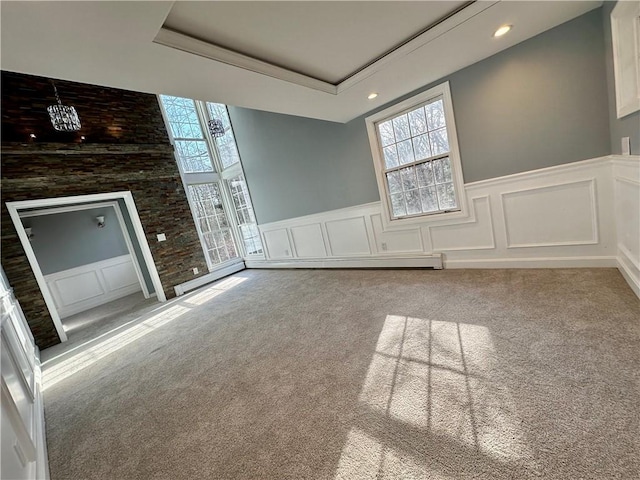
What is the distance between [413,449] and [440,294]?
177 cm

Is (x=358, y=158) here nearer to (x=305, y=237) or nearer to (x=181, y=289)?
(x=305, y=237)

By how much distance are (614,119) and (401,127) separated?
1965 mm

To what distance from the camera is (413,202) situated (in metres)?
3.61

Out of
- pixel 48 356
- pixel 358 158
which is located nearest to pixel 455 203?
pixel 358 158

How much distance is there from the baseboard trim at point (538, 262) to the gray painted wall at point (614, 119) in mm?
1047

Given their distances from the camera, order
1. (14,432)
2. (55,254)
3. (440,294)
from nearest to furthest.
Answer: (14,432)
(440,294)
(55,254)

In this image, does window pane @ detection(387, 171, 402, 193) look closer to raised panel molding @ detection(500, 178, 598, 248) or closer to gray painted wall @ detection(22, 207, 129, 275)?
raised panel molding @ detection(500, 178, 598, 248)

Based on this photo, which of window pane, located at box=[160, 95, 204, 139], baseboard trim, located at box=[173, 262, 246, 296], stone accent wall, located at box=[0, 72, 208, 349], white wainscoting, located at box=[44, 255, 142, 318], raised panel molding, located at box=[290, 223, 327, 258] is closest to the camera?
stone accent wall, located at box=[0, 72, 208, 349]

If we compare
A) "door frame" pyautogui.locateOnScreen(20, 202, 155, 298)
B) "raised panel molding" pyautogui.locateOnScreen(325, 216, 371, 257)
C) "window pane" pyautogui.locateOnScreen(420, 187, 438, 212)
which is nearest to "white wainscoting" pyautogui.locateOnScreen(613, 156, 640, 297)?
"window pane" pyautogui.locateOnScreen(420, 187, 438, 212)

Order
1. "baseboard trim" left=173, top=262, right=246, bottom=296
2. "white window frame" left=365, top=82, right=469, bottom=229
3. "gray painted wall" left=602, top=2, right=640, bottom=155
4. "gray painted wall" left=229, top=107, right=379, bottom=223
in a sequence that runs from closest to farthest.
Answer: "gray painted wall" left=602, top=2, right=640, bottom=155 → "white window frame" left=365, top=82, right=469, bottom=229 → "gray painted wall" left=229, top=107, right=379, bottom=223 → "baseboard trim" left=173, top=262, right=246, bottom=296

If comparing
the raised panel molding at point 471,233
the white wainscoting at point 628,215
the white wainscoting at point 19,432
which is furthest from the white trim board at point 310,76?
the white wainscoting at point 19,432

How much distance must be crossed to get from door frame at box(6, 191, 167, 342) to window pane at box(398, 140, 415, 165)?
463 cm

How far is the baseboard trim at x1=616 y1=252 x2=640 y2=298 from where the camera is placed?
78.0 inches

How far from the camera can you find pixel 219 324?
3.25 m
